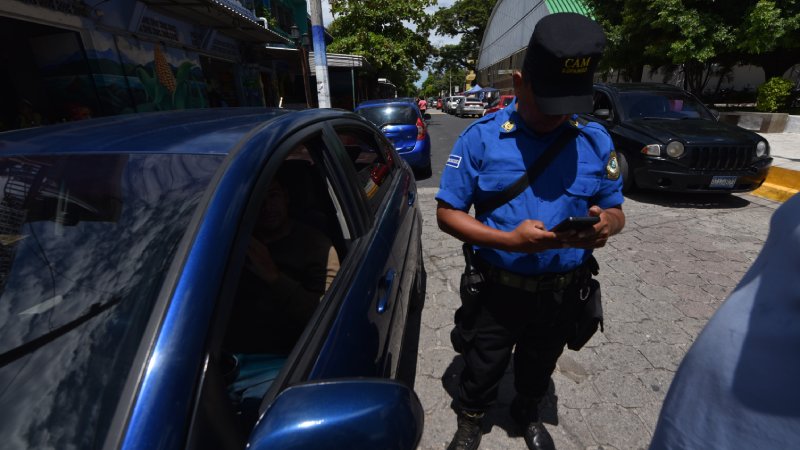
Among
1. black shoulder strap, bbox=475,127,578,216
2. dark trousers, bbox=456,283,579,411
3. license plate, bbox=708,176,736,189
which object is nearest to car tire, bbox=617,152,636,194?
license plate, bbox=708,176,736,189

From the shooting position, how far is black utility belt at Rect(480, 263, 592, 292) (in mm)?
1534

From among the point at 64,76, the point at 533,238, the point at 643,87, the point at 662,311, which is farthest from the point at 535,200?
Answer: the point at 64,76

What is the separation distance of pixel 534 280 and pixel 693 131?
202 inches

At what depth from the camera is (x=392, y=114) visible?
7539 millimetres

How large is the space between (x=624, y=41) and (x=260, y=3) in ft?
43.7

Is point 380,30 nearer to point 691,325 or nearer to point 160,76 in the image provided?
point 160,76

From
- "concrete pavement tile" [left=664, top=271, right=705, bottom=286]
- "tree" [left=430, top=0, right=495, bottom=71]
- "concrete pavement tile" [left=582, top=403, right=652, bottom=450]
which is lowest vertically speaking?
"concrete pavement tile" [left=582, top=403, right=652, bottom=450]

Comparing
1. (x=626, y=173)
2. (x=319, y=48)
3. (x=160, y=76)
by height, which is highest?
(x=319, y=48)

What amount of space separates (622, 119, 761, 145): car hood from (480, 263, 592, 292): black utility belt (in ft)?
14.8

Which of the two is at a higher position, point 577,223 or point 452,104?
point 577,223

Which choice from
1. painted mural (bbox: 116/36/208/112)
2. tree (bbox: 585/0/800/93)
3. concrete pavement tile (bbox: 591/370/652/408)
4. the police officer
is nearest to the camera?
the police officer

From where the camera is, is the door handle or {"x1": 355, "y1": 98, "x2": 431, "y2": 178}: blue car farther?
{"x1": 355, "y1": 98, "x2": 431, "y2": 178}: blue car

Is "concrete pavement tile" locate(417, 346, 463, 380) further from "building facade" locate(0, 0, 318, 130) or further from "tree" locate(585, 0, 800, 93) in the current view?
"tree" locate(585, 0, 800, 93)

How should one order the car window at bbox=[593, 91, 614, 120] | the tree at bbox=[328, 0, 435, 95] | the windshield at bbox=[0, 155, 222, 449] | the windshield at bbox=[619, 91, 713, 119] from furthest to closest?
the tree at bbox=[328, 0, 435, 95]
the car window at bbox=[593, 91, 614, 120]
the windshield at bbox=[619, 91, 713, 119]
the windshield at bbox=[0, 155, 222, 449]
